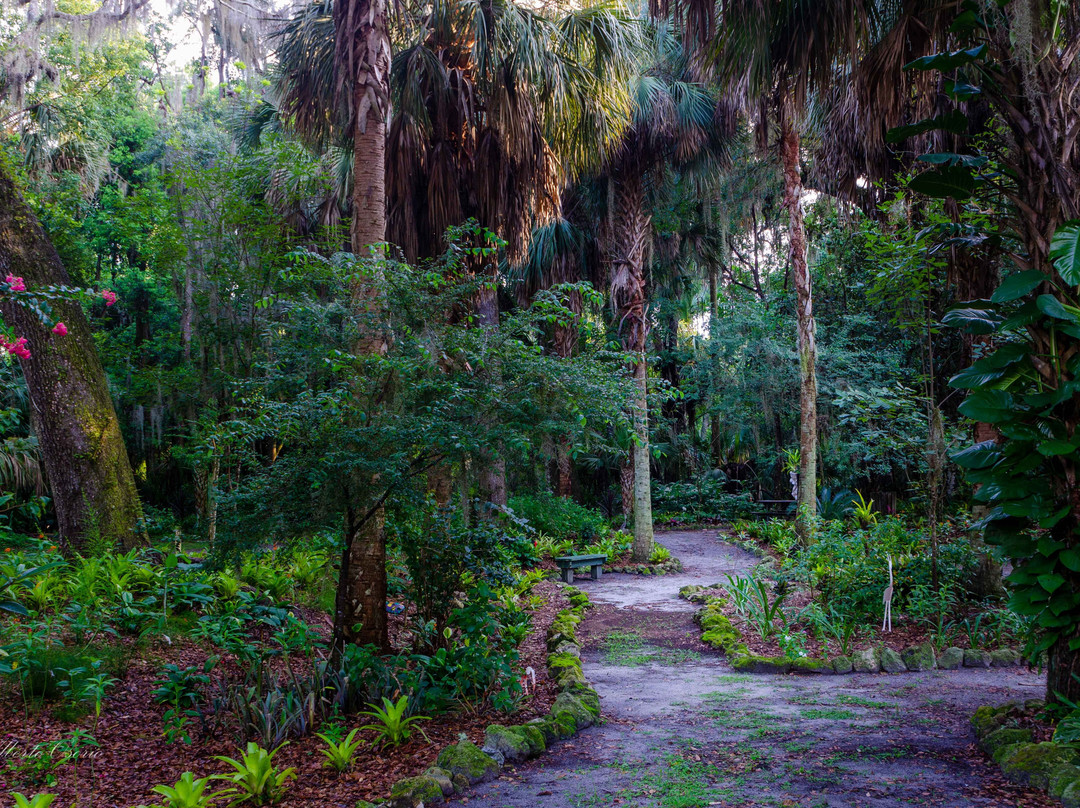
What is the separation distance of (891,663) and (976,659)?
70 centimetres

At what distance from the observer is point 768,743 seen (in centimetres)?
389

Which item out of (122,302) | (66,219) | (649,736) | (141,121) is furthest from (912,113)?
(141,121)

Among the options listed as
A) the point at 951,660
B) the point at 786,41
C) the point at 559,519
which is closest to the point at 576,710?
the point at 951,660

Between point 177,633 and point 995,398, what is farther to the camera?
point 177,633

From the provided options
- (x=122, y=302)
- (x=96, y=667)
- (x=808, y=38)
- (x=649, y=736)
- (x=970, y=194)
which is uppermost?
(x=122, y=302)

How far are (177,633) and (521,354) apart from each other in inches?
159

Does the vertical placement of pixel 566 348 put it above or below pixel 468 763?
above

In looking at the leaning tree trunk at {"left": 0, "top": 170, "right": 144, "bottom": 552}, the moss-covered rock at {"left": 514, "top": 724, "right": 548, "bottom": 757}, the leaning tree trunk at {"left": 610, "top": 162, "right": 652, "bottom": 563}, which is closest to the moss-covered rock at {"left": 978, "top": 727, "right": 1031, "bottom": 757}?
the moss-covered rock at {"left": 514, "top": 724, "right": 548, "bottom": 757}

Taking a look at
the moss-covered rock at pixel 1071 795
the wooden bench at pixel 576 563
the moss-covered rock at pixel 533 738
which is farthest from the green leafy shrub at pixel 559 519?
the moss-covered rock at pixel 1071 795

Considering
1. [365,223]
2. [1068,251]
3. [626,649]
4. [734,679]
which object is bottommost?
[626,649]

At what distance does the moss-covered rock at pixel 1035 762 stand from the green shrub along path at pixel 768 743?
0.07 meters

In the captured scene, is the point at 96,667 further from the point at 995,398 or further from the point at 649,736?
the point at 995,398

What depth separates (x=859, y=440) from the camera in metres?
13.9

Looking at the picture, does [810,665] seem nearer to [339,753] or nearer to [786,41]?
[339,753]
